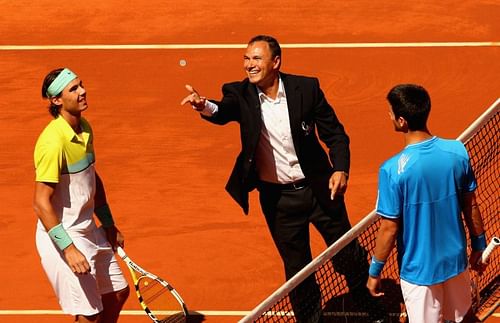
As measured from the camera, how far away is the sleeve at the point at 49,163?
7203 millimetres

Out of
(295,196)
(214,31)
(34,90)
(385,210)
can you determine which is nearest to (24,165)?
(34,90)

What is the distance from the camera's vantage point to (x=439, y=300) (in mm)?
6605

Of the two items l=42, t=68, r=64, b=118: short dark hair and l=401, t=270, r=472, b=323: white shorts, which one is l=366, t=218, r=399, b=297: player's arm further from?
l=42, t=68, r=64, b=118: short dark hair

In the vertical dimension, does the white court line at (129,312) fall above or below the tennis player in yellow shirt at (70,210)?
below

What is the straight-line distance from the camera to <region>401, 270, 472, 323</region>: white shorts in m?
6.55

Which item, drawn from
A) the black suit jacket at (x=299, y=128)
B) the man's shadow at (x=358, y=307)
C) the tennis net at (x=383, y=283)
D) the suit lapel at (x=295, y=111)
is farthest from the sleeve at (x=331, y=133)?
the man's shadow at (x=358, y=307)

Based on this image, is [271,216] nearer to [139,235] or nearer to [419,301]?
[419,301]

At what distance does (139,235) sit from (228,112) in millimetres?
2822

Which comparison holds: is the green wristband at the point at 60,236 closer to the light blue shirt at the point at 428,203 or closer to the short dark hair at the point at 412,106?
the light blue shirt at the point at 428,203

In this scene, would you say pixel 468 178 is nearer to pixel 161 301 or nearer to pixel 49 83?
pixel 49 83

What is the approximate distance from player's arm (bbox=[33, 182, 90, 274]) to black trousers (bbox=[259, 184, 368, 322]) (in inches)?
62.8

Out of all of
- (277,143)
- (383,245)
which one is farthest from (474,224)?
(277,143)

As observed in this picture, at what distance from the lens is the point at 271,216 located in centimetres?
816

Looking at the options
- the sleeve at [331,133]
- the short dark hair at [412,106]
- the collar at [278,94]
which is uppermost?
the collar at [278,94]
